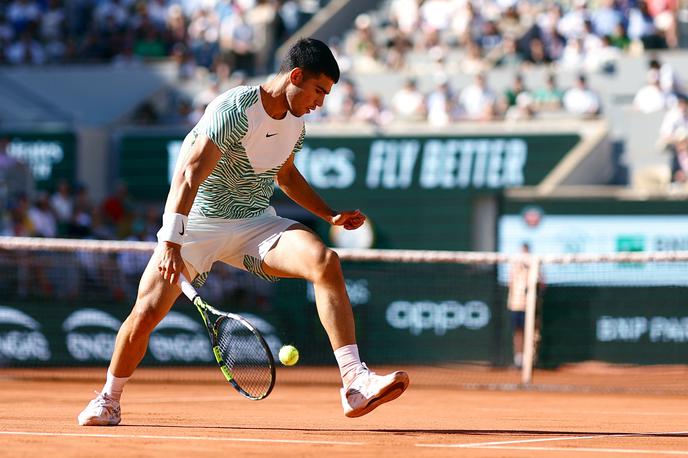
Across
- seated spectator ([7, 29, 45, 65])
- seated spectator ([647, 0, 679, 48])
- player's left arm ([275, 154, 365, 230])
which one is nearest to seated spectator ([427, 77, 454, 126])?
seated spectator ([647, 0, 679, 48])

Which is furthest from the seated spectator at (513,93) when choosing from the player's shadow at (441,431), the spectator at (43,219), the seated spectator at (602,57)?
the player's shadow at (441,431)

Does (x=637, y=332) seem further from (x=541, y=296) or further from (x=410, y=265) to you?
(x=410, y=265)

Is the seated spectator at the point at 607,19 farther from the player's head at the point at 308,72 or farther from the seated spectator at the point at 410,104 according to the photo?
the player's head at the point at 308,72

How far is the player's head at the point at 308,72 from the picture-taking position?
25.5 ft

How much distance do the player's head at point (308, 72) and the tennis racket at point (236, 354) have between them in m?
1.29

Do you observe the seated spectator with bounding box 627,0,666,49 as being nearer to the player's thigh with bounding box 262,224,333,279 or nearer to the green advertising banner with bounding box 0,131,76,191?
the green advertising banner with bounding box 0,131,76,191

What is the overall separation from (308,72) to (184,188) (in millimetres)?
985

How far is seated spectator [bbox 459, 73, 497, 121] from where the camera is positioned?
22344 mm

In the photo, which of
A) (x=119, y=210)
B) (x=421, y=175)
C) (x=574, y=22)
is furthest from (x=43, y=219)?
(x=574, y=22)

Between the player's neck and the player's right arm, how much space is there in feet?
1.49

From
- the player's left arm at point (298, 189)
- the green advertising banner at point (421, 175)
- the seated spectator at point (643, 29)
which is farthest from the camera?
the seated spectator at point (643, 29)

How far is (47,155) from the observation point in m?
24.4

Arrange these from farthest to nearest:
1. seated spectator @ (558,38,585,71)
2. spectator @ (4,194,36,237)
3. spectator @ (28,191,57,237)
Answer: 1. seated spectator @ (558,38,585,71)
2. spectator @ (28,191,57,237)
3. spectator @ (4,194,36,237)

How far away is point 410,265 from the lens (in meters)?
18.4
